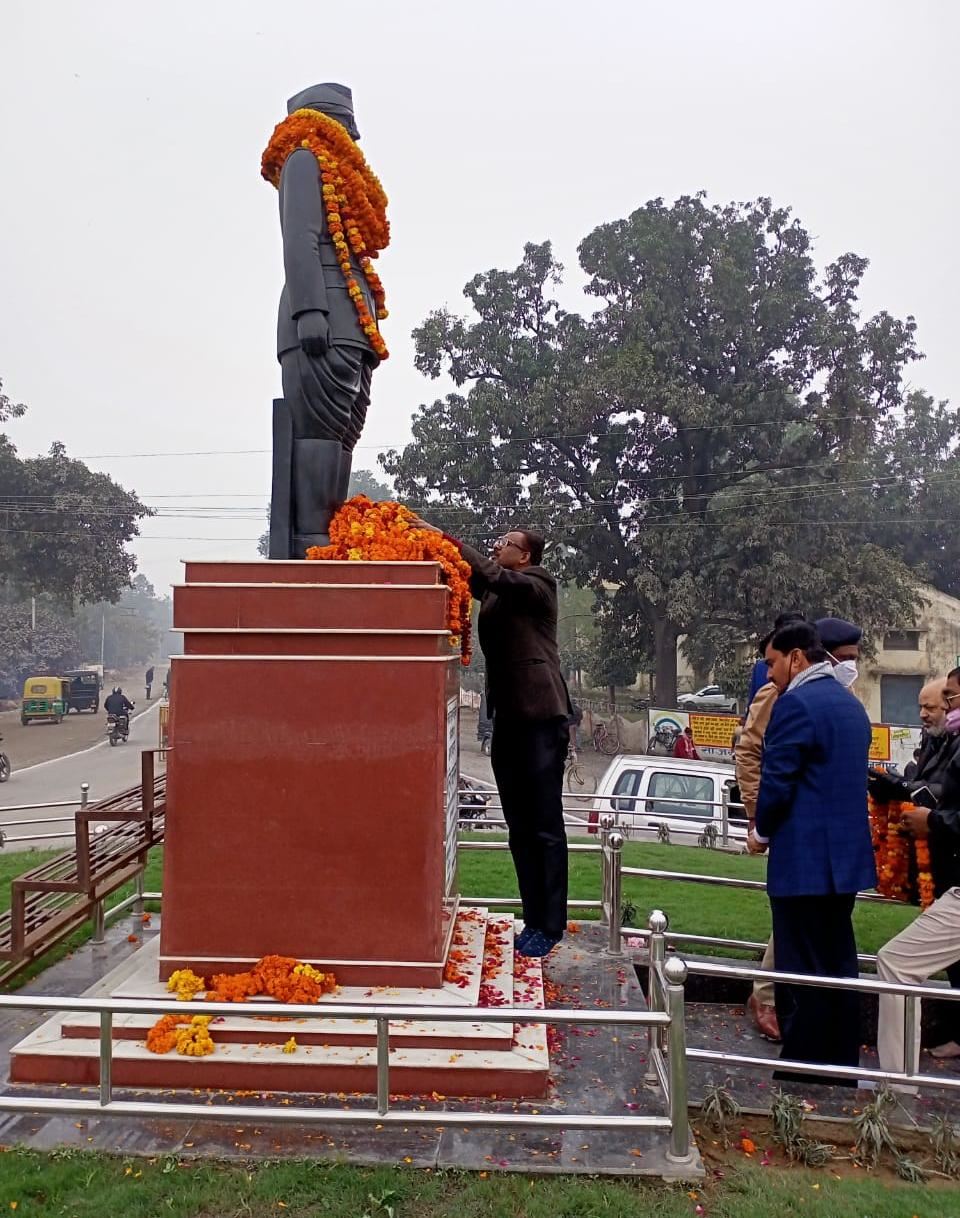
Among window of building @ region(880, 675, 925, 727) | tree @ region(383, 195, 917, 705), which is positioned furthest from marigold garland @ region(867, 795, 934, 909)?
window of building @ region(880, 675, 925, 727)

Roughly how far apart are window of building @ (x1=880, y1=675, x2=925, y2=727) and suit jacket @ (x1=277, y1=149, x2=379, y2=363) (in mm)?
24591

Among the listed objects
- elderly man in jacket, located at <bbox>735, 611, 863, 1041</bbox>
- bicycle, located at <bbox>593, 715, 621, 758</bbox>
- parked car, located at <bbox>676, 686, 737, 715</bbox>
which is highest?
elderly man in jacket, located at <bbox>735, 611, 863, 1041</bbox>

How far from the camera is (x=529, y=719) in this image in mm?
4625

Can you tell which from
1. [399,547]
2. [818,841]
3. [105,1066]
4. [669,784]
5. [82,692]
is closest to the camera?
[105,1066]

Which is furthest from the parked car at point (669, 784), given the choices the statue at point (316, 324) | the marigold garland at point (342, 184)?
the marigold garland at point (342, 184)

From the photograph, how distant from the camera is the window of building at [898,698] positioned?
26.2 meters

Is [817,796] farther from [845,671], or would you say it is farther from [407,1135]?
[407,1135]

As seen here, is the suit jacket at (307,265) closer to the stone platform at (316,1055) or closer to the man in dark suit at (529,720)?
the man in dark suit at (529,720)

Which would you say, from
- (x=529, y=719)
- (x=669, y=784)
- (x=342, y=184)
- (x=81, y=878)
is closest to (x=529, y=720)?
(x=529, y=719)

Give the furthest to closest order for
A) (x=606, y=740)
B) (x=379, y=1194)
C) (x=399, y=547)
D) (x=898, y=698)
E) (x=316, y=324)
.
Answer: (x=606, y=740), (x=898, y=698), (x=316, y=324), (x=399, y=547), (x=379, y=1194)

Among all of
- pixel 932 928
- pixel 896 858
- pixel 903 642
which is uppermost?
pixel 903 642

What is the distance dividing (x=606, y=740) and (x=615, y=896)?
22865 millimetres

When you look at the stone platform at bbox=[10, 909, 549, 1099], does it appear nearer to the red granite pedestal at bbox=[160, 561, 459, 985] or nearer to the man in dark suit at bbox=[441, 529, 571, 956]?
the red granite pedestal at bbox=[160, 561, 459, 985]

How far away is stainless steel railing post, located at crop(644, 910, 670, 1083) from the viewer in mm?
3678
